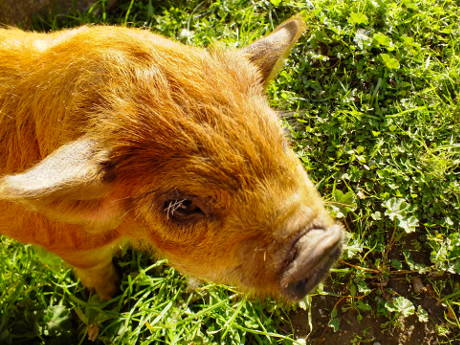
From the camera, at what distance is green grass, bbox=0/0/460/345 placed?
3988 millimetres

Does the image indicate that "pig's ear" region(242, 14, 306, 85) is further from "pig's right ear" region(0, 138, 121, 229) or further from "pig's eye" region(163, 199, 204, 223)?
"pig's right ear" region(0, 138, 121, 229)

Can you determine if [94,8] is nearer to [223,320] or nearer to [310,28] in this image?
[310,28]

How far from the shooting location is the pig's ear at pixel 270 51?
298 cm

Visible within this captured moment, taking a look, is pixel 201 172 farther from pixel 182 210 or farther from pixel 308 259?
pixel 308 259

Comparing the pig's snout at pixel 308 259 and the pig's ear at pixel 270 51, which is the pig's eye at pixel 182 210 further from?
the pig's ear at pixel 270 51

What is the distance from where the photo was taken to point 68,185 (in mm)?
2203

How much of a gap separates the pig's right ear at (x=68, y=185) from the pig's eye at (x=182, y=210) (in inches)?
12.9

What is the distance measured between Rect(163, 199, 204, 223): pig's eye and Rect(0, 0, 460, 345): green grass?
1402 millimetres

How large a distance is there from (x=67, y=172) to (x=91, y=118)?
40 centimetres

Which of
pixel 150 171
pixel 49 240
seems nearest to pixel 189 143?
pixel 150 171

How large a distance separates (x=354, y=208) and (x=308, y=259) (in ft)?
6.35

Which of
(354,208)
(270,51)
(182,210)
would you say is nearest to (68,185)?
(182,210)

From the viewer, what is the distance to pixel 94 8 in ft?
17.8

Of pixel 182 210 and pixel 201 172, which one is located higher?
pixel 201 172
